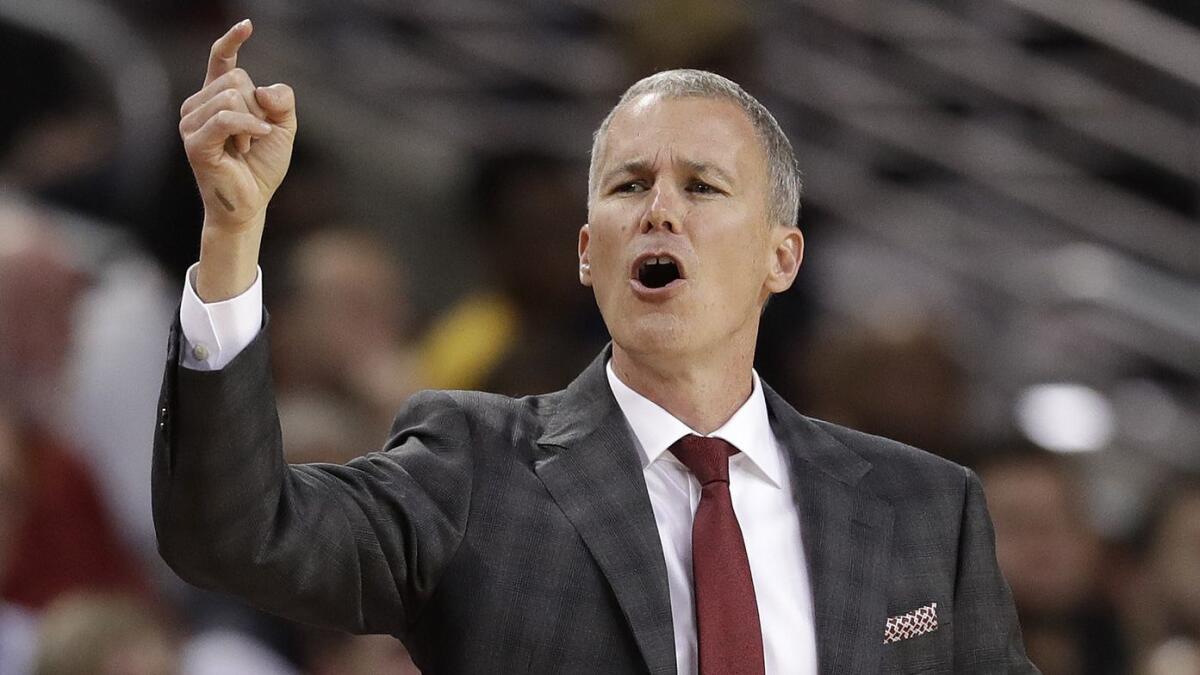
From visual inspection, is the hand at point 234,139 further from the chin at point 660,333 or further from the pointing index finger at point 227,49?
the chin at point 660,333

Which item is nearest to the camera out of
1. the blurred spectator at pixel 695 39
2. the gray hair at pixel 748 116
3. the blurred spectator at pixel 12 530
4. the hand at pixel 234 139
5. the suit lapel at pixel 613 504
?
the hand at pixel 234 139

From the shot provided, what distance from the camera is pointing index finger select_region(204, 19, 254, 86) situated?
7.06 ft

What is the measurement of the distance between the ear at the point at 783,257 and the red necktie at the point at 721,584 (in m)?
0.35

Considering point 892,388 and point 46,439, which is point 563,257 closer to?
point 892,388

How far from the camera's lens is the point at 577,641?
2400 mm

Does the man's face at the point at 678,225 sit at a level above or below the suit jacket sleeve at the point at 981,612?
above

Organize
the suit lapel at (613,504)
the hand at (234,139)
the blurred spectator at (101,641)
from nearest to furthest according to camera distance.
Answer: the hand at (234,139)
the suit lapel at (613,504)
the blurred spectator at (101,641)

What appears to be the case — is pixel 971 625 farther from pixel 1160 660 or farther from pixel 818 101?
pixel 818 101

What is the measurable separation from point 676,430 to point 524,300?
3.02m

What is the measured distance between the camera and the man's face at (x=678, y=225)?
2629mm

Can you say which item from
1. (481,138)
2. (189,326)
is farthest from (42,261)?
(189,326)

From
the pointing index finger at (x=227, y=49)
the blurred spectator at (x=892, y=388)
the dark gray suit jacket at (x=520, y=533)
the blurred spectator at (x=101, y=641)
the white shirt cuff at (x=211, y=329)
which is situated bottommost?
the blurred spectator at (x=101, y=641)

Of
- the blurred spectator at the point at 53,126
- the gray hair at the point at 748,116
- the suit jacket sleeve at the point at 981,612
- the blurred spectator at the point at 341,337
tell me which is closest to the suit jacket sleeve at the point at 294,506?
the gray hair at the point at 748,116

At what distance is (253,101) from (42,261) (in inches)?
102
